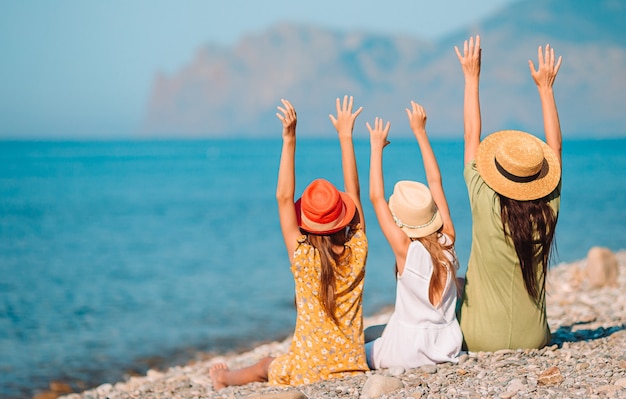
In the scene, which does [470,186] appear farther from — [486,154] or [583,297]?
[583,297]

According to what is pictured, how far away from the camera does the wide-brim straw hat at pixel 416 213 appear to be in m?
5.15

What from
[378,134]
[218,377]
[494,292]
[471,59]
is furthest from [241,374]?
[471,59]

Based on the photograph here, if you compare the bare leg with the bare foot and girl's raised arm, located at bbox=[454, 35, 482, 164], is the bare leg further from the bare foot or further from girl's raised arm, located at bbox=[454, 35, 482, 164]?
girl's raised arm, located at bbox=[454, 35, 482, 164]

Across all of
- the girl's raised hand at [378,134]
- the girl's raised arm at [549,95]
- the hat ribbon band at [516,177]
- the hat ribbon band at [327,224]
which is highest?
the girl's raised arm at [549,95]

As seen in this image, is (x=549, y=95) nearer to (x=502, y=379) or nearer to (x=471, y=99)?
(x=471, y=99)

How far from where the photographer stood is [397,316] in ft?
17.5

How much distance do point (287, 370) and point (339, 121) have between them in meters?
1.87

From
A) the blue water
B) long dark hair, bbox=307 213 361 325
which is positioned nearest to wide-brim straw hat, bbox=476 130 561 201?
long dark hair, bbox=307 213 361 325

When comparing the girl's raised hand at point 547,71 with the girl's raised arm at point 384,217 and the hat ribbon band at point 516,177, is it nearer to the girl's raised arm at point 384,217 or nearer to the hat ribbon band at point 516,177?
the hat ribbon band at point 516,177

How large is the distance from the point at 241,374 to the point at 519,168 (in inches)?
106

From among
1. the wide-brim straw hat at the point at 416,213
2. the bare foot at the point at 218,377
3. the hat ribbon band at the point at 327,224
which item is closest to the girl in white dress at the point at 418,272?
the wide-brim straw hat at the point at 416,213

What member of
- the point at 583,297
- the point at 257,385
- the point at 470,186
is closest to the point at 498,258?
the point at 470,186

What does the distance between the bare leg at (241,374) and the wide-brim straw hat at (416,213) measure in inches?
59.1

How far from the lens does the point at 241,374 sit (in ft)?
19.6
